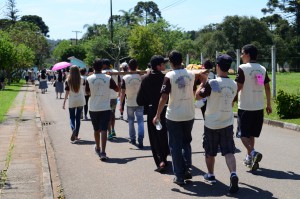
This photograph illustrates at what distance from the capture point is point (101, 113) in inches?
356

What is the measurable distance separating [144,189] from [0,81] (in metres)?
31.3

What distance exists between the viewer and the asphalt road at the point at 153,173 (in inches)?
258

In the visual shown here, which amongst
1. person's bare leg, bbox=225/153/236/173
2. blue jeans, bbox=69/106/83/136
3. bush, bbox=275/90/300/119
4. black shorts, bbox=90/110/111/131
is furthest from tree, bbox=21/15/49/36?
person's bare leg, bbox=225/153/236/173

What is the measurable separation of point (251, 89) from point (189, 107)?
4.45ft

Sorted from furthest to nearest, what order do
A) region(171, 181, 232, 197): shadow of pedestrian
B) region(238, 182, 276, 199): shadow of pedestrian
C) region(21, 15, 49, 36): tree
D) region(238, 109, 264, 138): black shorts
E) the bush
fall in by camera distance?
region(21, 15, 49, 36): tree
the bush
region(238, 109, 264, 138): black shorts
region(171, 181, 232, 197): shadow of pedestrian
region(238, 182, 276, 199): shadow of pedestrian

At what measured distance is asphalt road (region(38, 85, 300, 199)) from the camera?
656cm

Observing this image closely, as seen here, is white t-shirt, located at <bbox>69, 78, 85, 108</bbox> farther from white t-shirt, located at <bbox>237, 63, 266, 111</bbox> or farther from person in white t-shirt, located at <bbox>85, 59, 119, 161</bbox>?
white t-shirt, located at <bbox>237, 63, 266, 111</bbox>

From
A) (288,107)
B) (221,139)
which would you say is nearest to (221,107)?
(221,139)

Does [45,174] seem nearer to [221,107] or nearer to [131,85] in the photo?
[221,107]

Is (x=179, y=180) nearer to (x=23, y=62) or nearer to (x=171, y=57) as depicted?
(x=171, y=57)

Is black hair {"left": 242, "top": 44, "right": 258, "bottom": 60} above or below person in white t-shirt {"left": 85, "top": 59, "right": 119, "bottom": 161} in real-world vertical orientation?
above

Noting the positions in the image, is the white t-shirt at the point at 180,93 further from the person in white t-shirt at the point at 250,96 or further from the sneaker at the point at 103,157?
the sneaker at the point at 103,157

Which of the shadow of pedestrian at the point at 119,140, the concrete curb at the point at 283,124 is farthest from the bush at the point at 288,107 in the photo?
the shadow of pedestrian at the point at 119,140

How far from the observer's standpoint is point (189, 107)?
6938 millimetres
